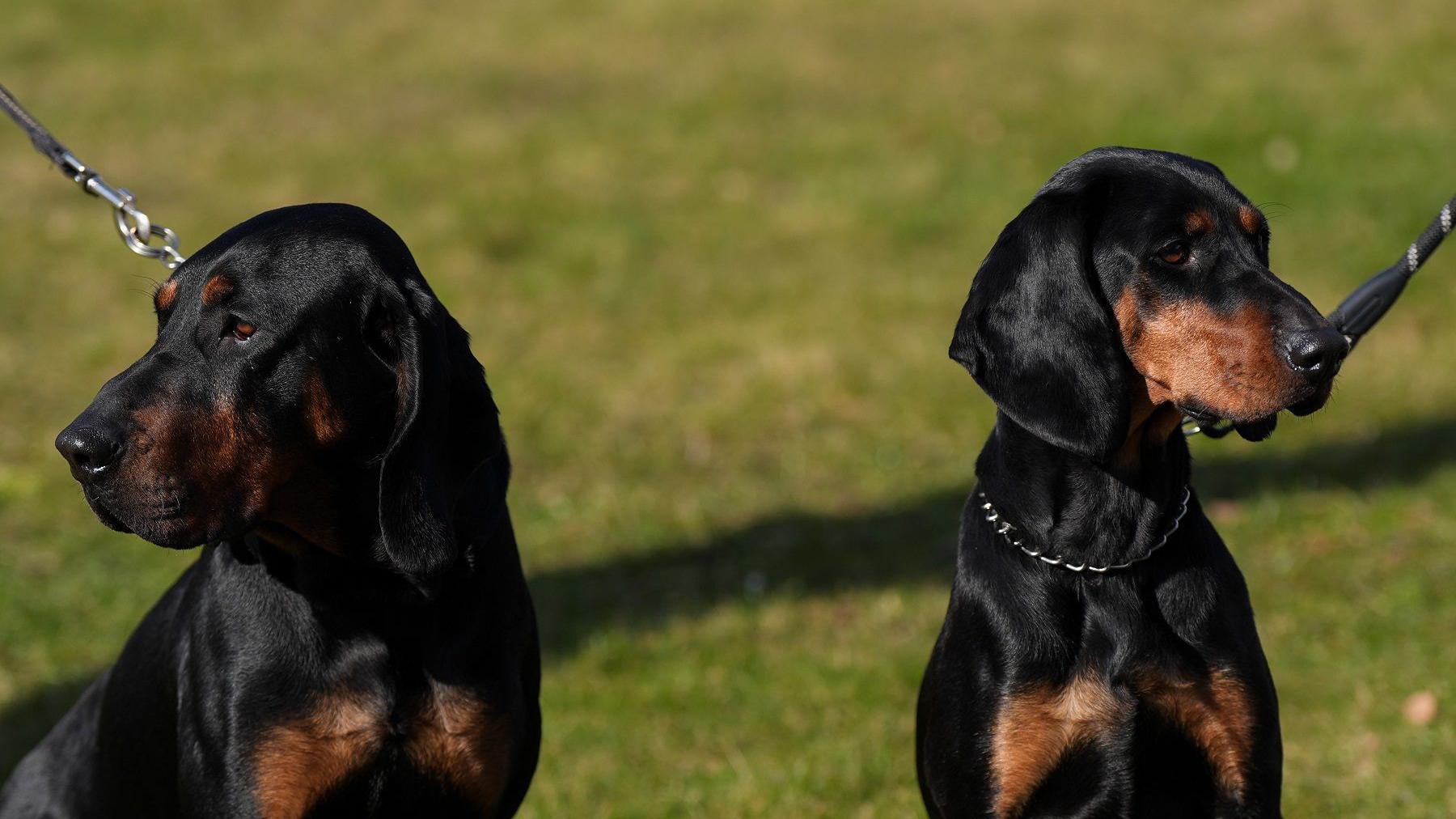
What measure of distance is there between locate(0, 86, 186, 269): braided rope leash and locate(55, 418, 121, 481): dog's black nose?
3.89ft

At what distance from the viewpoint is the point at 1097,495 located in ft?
13.2

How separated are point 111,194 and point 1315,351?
3.29 metres

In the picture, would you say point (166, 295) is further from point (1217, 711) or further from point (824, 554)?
point (824, 554)

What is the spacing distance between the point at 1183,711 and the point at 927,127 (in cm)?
1120

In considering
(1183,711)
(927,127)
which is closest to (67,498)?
(1183,711)

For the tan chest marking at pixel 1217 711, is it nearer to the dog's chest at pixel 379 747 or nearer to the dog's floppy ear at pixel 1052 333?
the dog's floppy ear at pixel 1052 333

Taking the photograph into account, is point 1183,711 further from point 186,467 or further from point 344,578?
point 186,467

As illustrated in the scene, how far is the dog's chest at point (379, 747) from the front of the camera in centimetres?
378

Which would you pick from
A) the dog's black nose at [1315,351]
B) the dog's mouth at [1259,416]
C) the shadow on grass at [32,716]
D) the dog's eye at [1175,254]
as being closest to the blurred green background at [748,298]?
the shadow on grass at [32,716]

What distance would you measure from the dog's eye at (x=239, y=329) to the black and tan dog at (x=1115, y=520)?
5.15 feet

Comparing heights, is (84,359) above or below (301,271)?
below

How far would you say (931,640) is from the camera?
6859 mm

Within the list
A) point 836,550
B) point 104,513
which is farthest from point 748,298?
point 104,513

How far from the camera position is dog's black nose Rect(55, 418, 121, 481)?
11.3 ft
